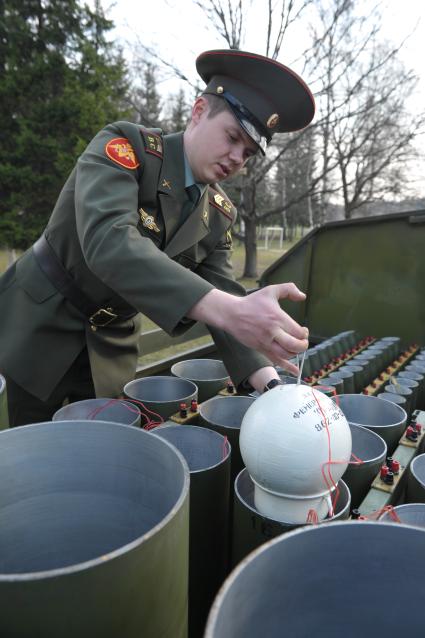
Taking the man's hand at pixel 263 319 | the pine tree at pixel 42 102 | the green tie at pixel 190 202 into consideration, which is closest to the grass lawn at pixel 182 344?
the pine tree at pixel 42 102

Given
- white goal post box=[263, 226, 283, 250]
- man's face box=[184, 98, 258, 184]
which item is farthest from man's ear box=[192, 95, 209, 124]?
white goal post box=[263, 226, 283, 250]

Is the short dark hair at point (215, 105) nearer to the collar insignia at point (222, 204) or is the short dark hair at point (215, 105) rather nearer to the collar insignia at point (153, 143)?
the collar insignia at point (153, 143)

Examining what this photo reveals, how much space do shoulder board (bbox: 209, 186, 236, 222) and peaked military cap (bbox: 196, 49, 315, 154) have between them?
1.37 feet

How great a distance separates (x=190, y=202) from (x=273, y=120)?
0.46 metres

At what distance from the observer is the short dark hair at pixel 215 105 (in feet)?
5.14

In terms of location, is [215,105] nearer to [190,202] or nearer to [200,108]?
[200,108]

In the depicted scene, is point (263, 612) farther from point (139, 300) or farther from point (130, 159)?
point (130, 159)

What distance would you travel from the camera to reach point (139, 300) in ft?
4.02

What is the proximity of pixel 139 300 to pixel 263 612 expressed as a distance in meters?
0.79

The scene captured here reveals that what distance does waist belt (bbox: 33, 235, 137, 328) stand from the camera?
1897 millimetres

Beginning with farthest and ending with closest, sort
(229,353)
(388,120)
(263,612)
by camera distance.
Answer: (388,120), (229,353), (263,612)

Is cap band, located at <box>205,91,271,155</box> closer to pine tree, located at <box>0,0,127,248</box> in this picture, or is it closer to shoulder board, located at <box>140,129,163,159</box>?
shoulder board, located at <box>140,129,163,159</box>

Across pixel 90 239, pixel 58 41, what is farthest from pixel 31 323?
pixel 58 41

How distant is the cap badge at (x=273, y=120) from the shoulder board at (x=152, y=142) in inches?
16.6
